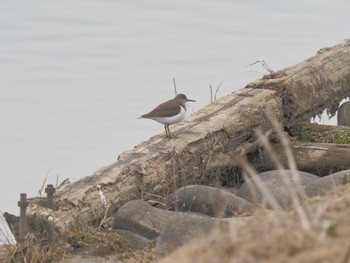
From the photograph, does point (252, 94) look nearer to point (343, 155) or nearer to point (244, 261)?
point (343, 155)

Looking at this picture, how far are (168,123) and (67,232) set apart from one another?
3347 millimetres

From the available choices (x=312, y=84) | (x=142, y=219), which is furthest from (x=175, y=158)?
(x=312, y=84)

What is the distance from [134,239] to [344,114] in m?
6.91

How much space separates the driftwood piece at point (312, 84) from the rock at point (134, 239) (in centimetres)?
493

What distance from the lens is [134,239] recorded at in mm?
11477

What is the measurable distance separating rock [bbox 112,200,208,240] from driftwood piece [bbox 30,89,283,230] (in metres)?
0.63

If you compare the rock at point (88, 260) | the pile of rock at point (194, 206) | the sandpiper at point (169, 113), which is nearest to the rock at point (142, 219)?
the pile of rock at point (194, 206)

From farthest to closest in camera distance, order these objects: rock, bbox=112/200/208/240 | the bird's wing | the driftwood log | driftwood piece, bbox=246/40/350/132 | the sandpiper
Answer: driftwood piece, bbox=246/40/350/132, the bird's wing, the sandpiper, the driftwood log, rock, bbox=112/200/208/240

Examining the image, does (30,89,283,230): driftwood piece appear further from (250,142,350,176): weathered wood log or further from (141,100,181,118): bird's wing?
(250,142,350,176): weathered wood log

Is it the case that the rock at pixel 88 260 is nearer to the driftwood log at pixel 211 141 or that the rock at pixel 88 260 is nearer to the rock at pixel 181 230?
the driftwood log at pixel 211 141

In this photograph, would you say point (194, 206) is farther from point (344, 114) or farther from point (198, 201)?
point (344, 114)

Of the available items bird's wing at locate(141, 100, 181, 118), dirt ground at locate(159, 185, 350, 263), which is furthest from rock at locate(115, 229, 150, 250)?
dirt ground at locate(159, 185, 350, 263)

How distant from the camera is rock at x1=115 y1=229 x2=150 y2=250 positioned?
37.2ft

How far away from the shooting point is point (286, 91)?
15.9 m
